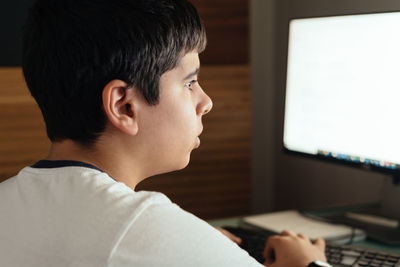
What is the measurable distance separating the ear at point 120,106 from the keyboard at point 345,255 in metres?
0.47

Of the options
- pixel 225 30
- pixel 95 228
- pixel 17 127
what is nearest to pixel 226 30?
pixel 225 30

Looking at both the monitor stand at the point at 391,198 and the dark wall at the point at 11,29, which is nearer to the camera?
the monitor stand at the point at 391,198

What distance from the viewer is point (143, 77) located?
83 cm

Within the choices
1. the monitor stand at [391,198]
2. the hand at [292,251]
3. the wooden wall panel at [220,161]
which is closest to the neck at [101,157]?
the hand at [292,251]

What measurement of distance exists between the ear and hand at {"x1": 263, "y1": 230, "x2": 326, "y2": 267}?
42 cm

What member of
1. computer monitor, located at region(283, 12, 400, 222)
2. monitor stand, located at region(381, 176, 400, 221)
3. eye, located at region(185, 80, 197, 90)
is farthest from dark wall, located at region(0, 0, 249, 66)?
eye, located at region(185, 80, 197, 90)

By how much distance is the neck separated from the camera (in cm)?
86

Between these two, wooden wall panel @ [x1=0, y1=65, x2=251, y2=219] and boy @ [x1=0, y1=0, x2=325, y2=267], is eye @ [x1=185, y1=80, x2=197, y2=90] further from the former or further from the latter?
wooden wall panel @ [x1=0, y1=65, x2=251, y2=219]

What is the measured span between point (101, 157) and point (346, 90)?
2.40ft

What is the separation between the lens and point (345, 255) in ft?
3.69

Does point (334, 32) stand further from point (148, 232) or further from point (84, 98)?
point (148, 232)

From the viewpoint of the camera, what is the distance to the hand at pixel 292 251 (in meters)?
1.07

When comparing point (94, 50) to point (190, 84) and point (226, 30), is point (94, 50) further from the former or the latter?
point (226, 30)

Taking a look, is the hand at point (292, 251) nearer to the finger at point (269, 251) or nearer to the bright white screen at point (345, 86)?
the finger at point (269, 251)
